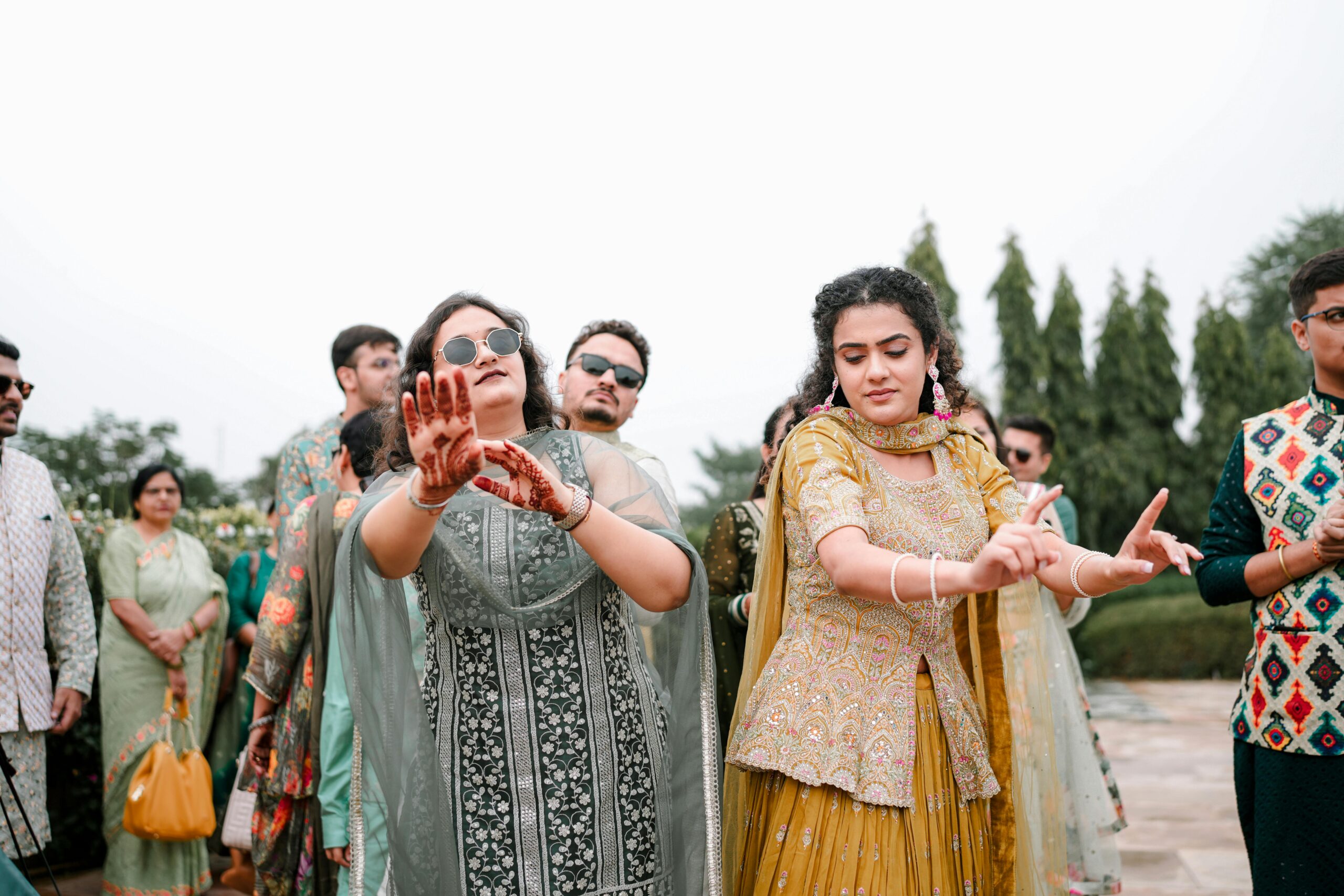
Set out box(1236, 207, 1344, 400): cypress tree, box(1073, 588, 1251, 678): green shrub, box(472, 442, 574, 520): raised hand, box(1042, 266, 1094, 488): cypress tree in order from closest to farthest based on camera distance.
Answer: box(472, 442, 574, 520): raised hand → box(1073, 588, 1251, 678): green shrub → box(1042, 266, 1094, 488): cypress tree → box(1236, 207, 1344, 400): cypress tree

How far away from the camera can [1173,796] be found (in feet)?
Answer: 21.9

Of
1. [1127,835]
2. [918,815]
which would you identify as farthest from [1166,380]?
[918,815]

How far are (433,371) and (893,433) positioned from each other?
1018 mm

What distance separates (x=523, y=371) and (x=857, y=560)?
2.77 ft

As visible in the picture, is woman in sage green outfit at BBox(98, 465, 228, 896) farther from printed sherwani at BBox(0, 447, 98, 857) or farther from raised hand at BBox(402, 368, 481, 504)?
raised hand at BBox(402, 368, 481, 504)

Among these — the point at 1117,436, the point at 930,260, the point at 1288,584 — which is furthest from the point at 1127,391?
the point at 1288,584

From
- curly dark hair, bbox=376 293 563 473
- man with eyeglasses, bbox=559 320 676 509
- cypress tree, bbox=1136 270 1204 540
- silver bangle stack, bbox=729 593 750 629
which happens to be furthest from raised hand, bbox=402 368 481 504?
cypress tree, bbox=1136 270 1204 540

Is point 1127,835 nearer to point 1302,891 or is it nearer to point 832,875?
point 1302,891

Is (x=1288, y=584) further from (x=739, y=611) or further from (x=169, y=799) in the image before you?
(x=169, y=799)

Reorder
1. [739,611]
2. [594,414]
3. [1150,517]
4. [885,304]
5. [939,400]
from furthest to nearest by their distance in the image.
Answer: [594,414] < [739,611] < [939,400] < [885,304] < [1150,517]

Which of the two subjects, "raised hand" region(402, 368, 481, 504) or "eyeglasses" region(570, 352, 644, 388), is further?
"eyeglasses" region(570, 352, 644, 388)

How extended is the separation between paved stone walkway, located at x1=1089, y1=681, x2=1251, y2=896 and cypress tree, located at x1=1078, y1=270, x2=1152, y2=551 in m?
4.82

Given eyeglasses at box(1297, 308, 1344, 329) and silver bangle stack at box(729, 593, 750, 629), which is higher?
eyeglasses at box(1297, 308, 1344, 329)

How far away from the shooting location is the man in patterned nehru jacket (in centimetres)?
247
